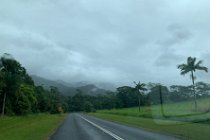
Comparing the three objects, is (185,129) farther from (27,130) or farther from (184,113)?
(184,113)

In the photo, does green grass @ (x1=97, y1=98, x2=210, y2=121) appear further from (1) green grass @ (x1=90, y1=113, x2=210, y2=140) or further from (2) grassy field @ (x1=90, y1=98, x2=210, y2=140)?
(1) green grass @ (x1=90, y1=113, x2=210, y2=140)

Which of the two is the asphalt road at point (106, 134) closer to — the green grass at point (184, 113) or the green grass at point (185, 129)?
the green grass at point (185, 129)

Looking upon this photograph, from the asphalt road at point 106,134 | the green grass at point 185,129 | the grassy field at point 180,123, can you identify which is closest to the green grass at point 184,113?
the grassy field at point 180,123

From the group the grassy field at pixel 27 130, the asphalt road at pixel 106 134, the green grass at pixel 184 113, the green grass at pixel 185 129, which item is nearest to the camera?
the asphalt road at pixel 106 134

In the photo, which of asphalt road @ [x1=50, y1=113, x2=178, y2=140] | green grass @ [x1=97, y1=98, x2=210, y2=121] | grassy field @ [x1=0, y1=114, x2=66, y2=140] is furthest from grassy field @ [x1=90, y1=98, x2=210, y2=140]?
grassy field @ [x1=0, y1=114, x2=66, y2=140]

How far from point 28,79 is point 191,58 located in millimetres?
86162

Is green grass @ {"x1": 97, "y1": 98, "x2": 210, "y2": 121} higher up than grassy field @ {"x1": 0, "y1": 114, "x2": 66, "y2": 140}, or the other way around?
green grass @ {"x1": 97, "y1": 98, "x2": 210, "y2": 121}

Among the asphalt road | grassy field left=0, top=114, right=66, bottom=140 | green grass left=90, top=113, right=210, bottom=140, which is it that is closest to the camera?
the asphalt road

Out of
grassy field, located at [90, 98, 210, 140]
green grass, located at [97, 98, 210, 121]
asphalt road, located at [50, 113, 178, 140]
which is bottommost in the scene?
asphalt road, located at [50, 113, 178, 140]

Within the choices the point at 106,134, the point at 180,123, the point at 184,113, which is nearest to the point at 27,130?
the point at 106,134

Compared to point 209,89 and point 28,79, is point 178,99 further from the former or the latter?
point 28,79

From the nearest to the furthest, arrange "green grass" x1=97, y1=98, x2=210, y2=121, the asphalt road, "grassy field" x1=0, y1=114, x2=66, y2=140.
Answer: the asphalt road
"grassy field" x1=0, y1=114, x2=66, y2=140
"green grass" x1=97, y1=98, x2=210, y2=121

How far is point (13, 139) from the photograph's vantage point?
31.3 m

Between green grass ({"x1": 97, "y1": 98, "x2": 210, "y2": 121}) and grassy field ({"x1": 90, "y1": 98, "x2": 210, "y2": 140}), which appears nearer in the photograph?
grassy field ({"x1": 90, "y1": 98, "x2": 210, "y2": 140})
